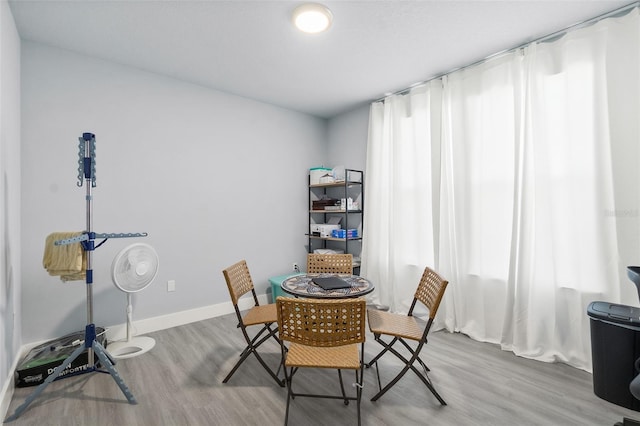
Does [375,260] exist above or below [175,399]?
above

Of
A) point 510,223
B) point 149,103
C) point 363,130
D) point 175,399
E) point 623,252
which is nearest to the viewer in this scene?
point 175,399

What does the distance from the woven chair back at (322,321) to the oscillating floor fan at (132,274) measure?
1708 millimetres

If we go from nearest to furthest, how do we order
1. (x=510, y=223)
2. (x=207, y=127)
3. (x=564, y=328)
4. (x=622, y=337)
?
(x=622, y=337), (x=564, y=328), (x=510, y=223), (x=207, y=127)

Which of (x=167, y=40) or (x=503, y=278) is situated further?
(x=503, y=278)

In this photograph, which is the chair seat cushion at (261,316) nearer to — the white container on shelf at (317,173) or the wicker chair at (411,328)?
the wicker chair at (411,328)

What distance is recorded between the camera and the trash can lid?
189cm

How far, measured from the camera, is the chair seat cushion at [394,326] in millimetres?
2039

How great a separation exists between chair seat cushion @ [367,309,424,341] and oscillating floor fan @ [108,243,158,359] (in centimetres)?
200

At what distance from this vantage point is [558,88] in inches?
98.4

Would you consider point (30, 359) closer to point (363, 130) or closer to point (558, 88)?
point (363, 130)

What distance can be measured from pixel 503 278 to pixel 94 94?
169 inches

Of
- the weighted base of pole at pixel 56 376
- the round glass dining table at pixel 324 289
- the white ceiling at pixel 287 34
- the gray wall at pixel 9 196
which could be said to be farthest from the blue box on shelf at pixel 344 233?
the gray wall at pixel 9 196

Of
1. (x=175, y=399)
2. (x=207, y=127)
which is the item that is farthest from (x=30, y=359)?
(x=207, y=127)

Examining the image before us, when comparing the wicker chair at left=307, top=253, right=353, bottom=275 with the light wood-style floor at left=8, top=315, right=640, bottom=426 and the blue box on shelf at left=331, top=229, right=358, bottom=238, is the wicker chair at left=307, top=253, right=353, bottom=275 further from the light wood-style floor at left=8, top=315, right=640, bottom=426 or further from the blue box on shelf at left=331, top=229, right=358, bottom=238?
the blue box on shelf at left=331, top=229, right=358, bottom=238
